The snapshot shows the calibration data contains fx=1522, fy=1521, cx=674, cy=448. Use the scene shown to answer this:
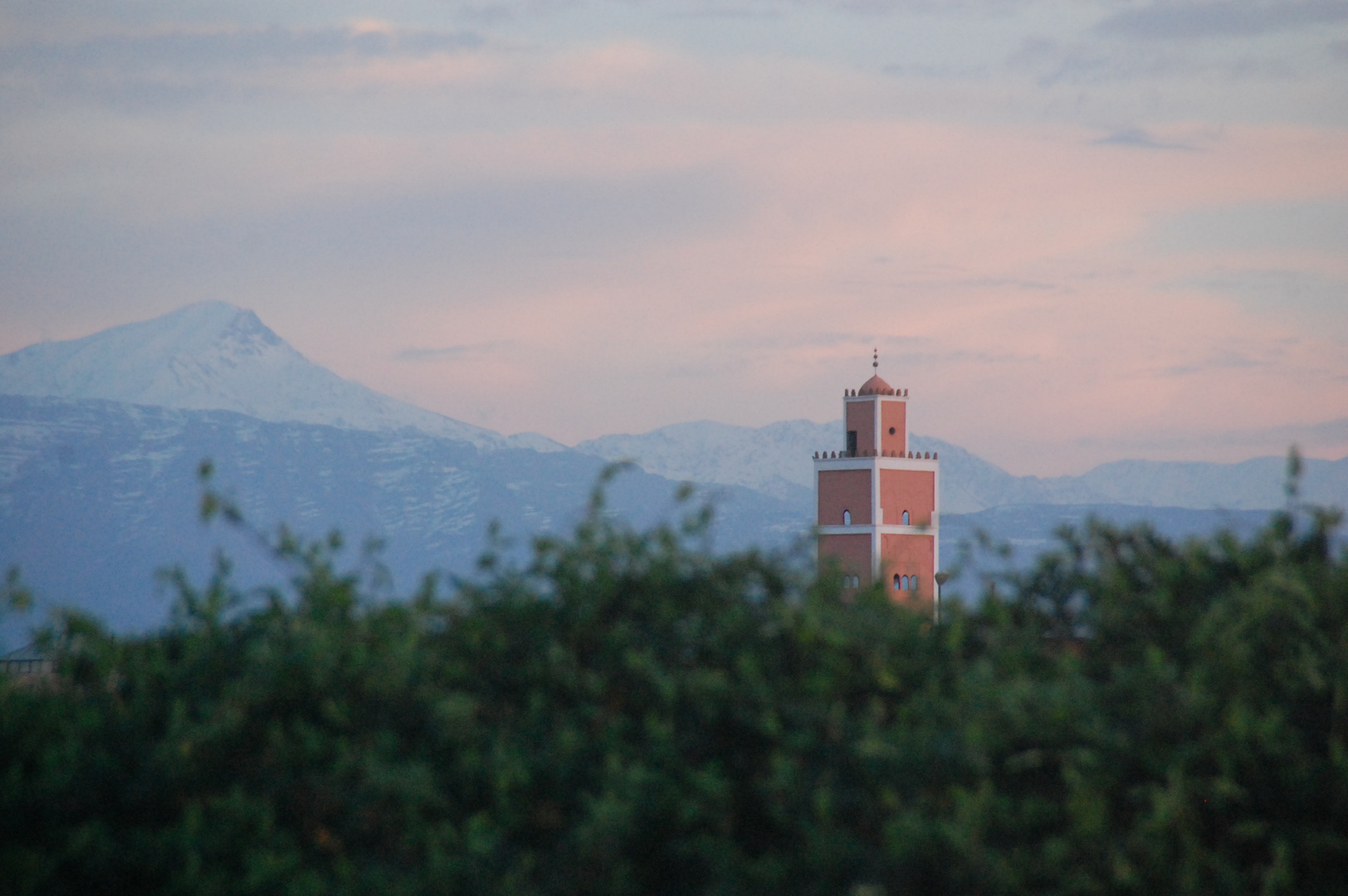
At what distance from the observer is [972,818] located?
4.36 m

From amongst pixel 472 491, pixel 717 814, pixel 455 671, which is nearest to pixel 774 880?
pixel 717 814

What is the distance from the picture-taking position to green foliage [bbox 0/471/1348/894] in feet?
14.7

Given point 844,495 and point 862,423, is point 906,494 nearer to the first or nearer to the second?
point 844,495

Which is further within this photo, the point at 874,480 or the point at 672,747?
the point at 874,480

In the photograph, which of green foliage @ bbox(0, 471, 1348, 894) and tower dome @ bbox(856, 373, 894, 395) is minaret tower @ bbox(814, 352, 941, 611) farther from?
green foliage @ bbox(0, 471, 1348, 894)

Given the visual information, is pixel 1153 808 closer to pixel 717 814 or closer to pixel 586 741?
pixel 717 814

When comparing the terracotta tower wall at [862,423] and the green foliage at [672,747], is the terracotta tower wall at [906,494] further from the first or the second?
the green foliage at [672,747]

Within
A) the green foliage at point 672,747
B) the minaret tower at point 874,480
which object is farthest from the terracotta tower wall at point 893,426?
the green foliage at point 672,747

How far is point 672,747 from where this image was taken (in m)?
4.76

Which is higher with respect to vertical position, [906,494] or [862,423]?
[862,423]

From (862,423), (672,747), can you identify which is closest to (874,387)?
(862,423)

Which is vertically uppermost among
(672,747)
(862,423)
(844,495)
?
(862,423)

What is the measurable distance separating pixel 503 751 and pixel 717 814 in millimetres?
684

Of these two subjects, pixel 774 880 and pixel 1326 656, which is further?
pixel 1326 656
